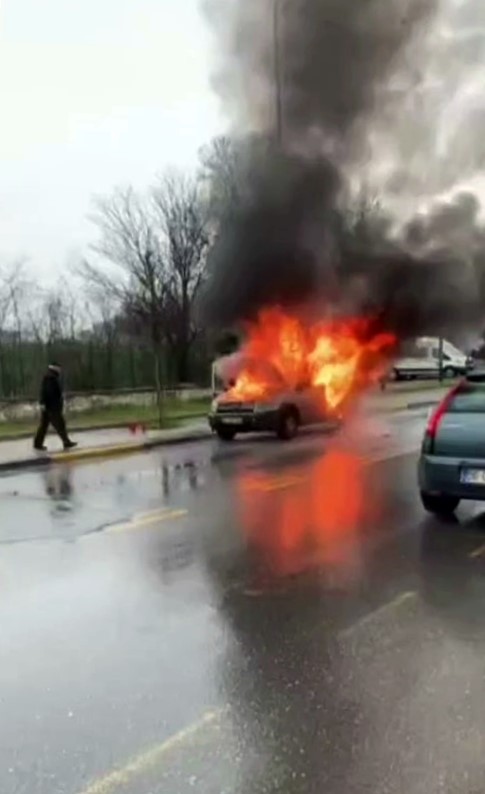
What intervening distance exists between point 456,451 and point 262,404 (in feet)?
30.3

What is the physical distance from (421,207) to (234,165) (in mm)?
4749

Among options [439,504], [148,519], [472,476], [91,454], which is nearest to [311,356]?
[91,454]

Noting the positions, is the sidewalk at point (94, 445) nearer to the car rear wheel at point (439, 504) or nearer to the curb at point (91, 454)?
the curb at point (91, 454)

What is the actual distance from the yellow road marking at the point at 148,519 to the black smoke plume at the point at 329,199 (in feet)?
38.6

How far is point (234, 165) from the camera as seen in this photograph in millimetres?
→ 21203

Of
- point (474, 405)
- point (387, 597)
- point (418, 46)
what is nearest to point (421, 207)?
point (418, 46)

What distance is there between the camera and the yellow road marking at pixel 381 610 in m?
4.75

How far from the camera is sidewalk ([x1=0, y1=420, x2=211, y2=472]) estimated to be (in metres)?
13.7

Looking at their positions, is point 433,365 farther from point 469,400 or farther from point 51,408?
point 469,400

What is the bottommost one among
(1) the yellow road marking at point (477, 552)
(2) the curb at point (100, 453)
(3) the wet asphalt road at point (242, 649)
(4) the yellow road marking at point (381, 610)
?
(1) the yellow road marking at point (477, 552)

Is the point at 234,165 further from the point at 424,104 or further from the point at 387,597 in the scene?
the point at 387,597

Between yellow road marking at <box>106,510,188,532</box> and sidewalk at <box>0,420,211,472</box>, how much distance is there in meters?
5.14

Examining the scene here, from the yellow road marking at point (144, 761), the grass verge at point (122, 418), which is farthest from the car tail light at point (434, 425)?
the grass verge at point (122, 418)

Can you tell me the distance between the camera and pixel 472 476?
301 inches
